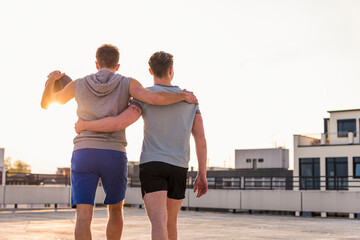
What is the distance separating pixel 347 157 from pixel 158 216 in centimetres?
3683

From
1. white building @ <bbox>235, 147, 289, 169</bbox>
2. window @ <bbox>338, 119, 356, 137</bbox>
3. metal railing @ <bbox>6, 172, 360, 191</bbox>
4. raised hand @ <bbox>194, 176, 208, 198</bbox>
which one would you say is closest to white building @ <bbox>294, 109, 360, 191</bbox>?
window @ <bbox>338, 119, 356, 137</bbox>

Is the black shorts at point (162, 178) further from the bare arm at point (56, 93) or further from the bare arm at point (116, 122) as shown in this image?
the bare arm at point (56, 93)

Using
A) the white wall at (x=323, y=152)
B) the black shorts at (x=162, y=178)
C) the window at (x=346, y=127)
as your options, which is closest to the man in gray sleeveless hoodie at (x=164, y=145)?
the black shorts at (x=162, y=178)

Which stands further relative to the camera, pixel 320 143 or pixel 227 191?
pixel 320 143

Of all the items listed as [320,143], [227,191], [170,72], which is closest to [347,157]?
[320,143]

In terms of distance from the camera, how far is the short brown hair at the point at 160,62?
3871mm

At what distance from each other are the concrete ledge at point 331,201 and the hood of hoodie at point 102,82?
15.1 meters

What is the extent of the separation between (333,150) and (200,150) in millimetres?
36662

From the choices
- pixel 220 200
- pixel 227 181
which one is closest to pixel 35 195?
pixel 220 200

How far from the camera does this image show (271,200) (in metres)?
18.6

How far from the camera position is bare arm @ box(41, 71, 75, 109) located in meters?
4.03

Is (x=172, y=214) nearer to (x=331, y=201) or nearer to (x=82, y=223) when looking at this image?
(x=82, y=223)

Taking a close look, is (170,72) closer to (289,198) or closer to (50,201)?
(289,198)

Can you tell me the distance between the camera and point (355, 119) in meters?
39.6
